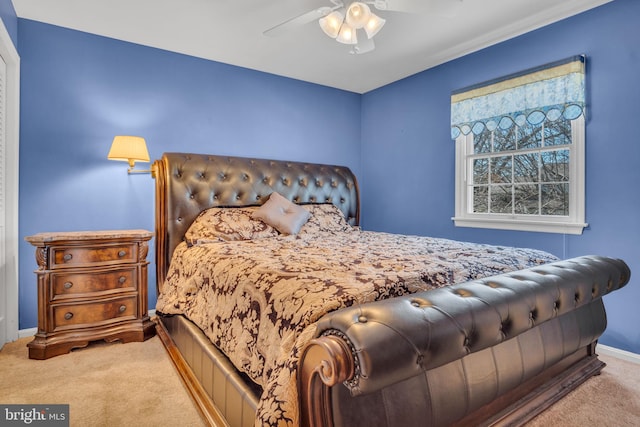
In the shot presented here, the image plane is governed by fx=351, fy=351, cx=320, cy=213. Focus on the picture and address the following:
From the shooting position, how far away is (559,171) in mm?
2758

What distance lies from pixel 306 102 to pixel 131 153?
205 centimetres

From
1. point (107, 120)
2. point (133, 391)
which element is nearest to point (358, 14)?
point (107, 120)

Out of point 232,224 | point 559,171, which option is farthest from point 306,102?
point 559,171

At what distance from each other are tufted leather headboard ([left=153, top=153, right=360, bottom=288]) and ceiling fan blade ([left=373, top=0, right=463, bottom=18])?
185 centimetres

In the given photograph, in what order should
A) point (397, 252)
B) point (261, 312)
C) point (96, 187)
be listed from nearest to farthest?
1. point (261, 312)
2. point (397, 252)
3. point (96, 187)

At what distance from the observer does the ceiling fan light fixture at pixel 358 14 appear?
206cm

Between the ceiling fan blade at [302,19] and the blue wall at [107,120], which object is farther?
the blue wall at [107,120]

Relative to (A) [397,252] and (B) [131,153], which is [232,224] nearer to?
(B) [131,153]

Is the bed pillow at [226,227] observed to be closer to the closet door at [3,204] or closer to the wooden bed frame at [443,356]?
the wooden bed frame at [443,356]

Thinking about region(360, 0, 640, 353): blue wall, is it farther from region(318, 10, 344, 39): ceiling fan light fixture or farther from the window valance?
region(318, 10, 344, 39): ceiling fan light fixture

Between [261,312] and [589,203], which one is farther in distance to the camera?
[589,203]

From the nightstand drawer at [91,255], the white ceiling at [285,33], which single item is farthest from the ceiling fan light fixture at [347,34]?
the nightstand drawer at [91,255]

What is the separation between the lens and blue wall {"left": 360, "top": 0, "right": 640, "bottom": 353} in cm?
235

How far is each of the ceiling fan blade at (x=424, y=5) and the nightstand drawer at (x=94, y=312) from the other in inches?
102
